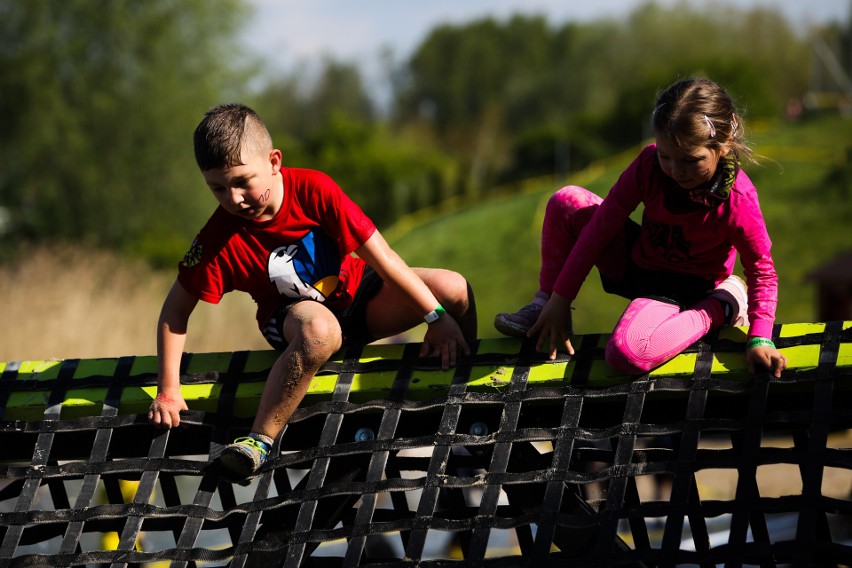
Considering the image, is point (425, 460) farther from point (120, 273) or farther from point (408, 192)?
point (408, 192)

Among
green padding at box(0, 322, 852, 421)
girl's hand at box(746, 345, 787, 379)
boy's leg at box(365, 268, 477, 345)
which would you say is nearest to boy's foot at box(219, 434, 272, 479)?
green padding at box(0, 322, 852, 421)

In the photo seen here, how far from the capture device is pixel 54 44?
820 inches

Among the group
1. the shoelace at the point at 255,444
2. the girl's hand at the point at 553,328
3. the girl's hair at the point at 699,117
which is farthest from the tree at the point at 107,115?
the girl's hair at the point at 699,117

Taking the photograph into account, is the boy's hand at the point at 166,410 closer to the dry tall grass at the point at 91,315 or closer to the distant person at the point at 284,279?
the distant person at the point at 284,279

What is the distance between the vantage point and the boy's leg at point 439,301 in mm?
2672

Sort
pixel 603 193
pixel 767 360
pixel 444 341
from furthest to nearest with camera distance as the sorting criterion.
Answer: pixel 603 193 → pixel 444 341 → pixel 767 360

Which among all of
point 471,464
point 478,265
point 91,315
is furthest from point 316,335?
point 478,265

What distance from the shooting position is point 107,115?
20875 millimetres

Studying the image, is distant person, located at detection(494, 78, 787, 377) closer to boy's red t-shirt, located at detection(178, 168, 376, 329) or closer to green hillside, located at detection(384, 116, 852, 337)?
boy's red t-shirt, located at detection(178, 168, 376, 329)

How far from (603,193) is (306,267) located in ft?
78.9

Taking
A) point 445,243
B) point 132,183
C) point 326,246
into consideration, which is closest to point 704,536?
point 326,246

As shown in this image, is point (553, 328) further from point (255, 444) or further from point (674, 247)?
point (255, 444)

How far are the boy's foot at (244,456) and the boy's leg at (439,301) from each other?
514mm

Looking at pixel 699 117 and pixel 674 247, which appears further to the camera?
pixel 674 247
